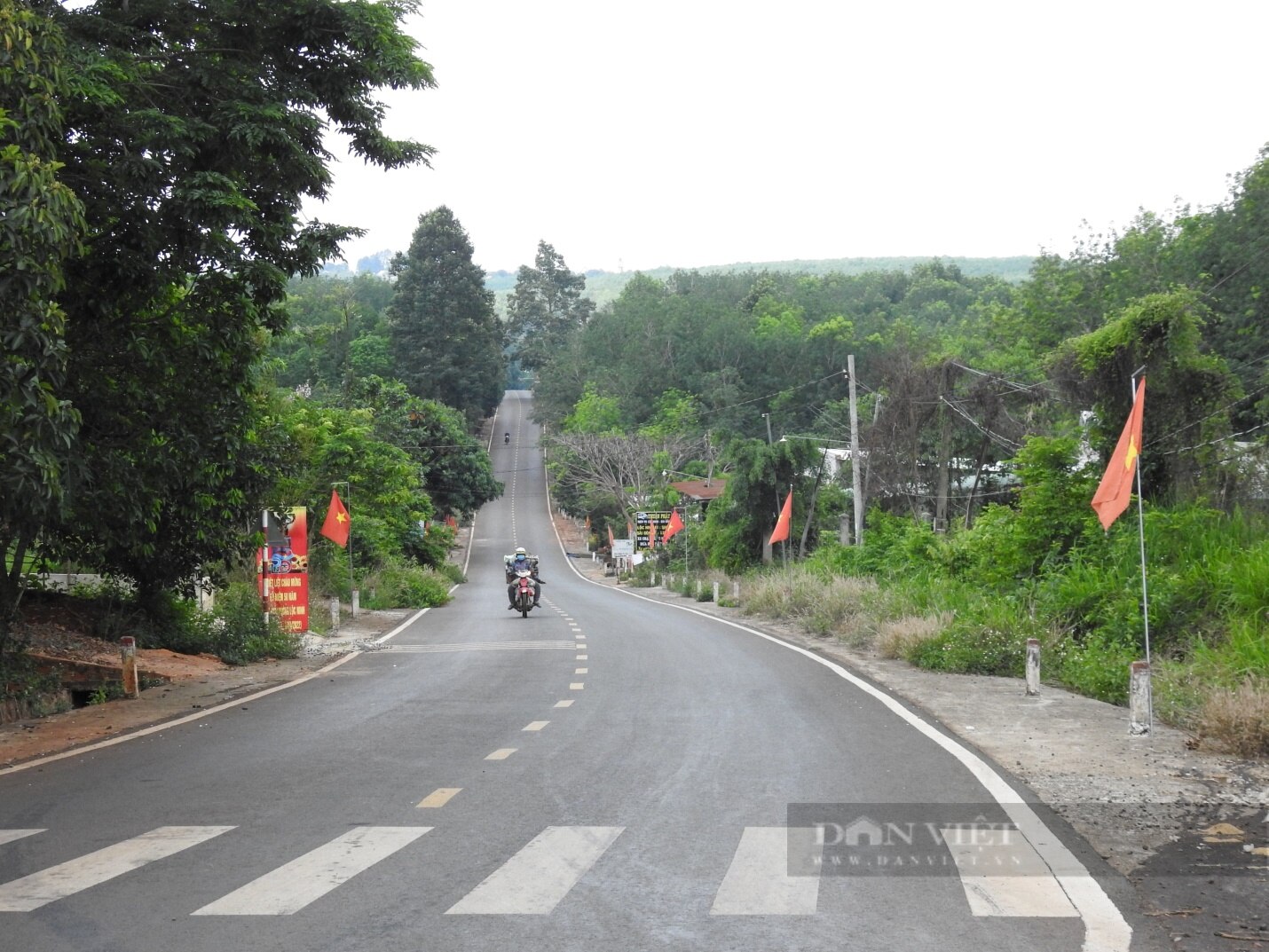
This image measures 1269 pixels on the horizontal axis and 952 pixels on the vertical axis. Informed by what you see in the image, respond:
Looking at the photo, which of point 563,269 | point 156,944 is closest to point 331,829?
point 156,944

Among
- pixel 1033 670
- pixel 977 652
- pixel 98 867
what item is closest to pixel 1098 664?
pixel 1033 670

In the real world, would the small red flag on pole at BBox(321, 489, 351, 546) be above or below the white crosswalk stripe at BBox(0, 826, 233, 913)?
above

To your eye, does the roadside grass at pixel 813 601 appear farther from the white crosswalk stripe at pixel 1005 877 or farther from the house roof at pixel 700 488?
the house roof at pixel 700 488

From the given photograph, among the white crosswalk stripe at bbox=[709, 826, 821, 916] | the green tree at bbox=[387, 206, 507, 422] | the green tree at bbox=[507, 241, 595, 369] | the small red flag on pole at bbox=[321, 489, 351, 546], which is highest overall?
the green tree at bbox=[507, 241, 595, 369]

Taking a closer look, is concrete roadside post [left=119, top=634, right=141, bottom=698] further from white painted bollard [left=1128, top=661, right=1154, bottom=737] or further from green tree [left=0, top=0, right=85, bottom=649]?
white painted bollard [left=1128, top=661, right=1154, bottom=737]

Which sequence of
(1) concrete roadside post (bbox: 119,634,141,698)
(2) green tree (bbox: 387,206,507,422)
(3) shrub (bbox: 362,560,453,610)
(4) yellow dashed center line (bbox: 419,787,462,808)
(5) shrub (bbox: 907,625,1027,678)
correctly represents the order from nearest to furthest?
(4) yellow dashed center line (bbox: 419,787,462,808)
(1) concrete roadside post (bbox: 119,634,141,698)
(5) shrub (bbox: 907,625,1027,678)
(3) shrub (bbox: 362,560,453,610)
(2) green tree (bbox: 387,206,507,422)

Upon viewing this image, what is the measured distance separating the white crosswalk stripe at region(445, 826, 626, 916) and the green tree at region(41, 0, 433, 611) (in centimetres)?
674

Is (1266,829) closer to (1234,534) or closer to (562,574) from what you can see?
(1234,534)

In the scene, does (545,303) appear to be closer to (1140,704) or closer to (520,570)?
(520,570)

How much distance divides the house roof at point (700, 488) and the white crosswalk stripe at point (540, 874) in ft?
204

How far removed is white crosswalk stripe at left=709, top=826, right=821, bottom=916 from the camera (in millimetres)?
5777

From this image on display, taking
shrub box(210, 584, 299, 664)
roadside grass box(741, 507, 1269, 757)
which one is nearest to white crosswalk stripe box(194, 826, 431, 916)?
roadside grass box(741, 507, 1269, 757)

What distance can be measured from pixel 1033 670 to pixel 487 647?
464 inches

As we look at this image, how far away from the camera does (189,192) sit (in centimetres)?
1173
